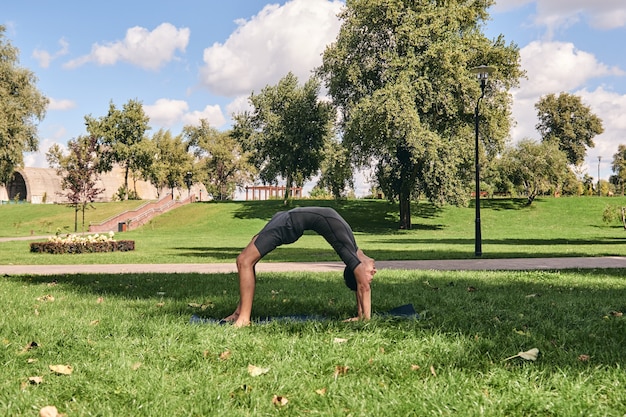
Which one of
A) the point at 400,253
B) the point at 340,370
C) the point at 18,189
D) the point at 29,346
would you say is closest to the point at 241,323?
the point at 340,370

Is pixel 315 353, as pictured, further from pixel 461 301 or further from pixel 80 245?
pixel 80 245

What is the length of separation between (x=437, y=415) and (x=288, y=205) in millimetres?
47494

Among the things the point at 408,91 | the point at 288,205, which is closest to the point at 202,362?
the point at 408,91

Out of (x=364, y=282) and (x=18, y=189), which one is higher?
(x=18, y=189)

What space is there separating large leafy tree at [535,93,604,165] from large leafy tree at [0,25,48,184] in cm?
5874

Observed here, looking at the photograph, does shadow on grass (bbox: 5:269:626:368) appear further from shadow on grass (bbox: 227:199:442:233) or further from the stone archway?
the stone archway

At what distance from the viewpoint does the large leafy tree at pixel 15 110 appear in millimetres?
34125

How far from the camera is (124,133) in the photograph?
60969mm

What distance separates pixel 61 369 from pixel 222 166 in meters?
68.9

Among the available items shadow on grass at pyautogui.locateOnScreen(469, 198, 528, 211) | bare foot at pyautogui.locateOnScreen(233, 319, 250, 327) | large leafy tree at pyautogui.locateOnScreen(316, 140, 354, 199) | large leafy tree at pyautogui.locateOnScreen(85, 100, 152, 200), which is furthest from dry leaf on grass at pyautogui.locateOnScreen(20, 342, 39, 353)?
large leafy tree at pyautogui.locateOnScreen(85, 100, 152, 200)

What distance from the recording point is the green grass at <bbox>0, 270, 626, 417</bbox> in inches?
124

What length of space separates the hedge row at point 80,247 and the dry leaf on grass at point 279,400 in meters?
20.2

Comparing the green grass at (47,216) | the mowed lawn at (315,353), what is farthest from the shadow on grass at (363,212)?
the mowed lawn at (315,353)

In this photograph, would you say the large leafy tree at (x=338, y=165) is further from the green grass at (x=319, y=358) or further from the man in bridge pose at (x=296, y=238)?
the man in bridge pose at (x=296, y=238)
